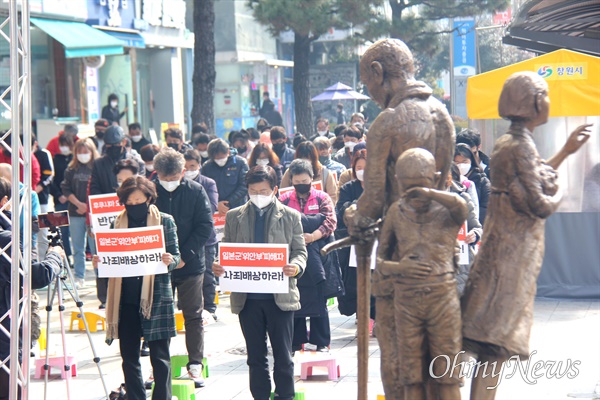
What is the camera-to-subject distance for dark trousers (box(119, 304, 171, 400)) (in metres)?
7.83

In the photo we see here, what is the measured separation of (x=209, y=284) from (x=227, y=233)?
11.2 ft

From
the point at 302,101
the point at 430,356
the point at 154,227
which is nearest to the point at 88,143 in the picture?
the point at 154,227

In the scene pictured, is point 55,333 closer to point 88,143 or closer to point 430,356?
point 88,143

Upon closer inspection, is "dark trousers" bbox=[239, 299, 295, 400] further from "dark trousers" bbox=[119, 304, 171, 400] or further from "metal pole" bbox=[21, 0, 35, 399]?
"metal pole" bbox=[21, 0, 35, 399]

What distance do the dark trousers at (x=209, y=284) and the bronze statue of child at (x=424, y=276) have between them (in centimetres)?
616

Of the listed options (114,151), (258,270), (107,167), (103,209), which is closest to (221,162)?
(114,151)

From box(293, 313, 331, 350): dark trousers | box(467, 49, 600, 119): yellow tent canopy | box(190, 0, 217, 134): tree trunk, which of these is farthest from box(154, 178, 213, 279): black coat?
box(190, 0, 217, 134): tree trunk

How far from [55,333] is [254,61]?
31.2m

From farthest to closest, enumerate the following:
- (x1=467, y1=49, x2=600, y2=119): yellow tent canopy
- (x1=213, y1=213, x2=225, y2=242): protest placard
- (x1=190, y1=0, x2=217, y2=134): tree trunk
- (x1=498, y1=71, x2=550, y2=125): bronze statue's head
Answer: (x1=190, y1=0, x2=217, y2=134): tree trunk
(x1=467, y1=49, x2=600, y2=119): yellow tent canopy
(x1=213, y1=213, x2=225, y2=242): protest placard
(x1=498, y1=71, x2=550, y2=125): bronze statue's head

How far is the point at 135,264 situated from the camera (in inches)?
308

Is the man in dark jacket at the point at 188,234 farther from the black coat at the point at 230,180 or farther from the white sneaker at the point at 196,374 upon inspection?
the black coat at the point at 230,180

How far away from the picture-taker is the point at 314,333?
991cm

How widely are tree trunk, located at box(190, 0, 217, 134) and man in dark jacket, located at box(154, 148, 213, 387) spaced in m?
13.1

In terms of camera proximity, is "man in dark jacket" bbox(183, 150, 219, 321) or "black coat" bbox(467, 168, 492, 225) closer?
"black coat" bbox(467, 168, 492, 225)
